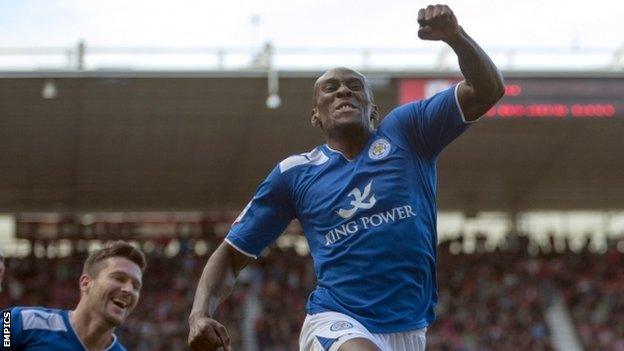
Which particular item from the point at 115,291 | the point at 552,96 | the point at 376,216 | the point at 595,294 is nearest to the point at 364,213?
the point at 376,216

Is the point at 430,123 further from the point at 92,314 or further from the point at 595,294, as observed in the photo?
the point at 595,294

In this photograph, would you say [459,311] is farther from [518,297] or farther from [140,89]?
[140,89]

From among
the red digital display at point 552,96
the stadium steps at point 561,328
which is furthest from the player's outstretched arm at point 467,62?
the stadium steps at point 561,328

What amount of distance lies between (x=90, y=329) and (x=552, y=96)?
18.5 m

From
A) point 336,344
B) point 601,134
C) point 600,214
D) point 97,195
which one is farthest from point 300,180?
point 600,214

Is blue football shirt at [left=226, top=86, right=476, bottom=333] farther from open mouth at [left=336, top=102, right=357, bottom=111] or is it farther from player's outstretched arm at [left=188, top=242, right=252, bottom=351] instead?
open mouth at [left=336, top=102, right=357, bottom=111]

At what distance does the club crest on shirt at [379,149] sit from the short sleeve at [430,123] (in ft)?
0.22

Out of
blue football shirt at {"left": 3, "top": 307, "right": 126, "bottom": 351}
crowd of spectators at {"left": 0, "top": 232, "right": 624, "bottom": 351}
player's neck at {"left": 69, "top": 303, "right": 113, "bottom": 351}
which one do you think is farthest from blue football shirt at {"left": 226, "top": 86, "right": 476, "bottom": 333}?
crowd of spectators at {"left": 0, "top": 232, "right": 624, "bottom": 351}

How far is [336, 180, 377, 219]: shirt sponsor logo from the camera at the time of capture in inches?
184

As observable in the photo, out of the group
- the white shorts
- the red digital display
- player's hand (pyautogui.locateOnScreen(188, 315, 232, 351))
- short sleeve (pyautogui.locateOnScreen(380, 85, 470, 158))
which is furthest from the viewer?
the red digital display

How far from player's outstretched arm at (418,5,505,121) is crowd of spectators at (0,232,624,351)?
17212mm

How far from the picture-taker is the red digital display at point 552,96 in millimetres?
22078

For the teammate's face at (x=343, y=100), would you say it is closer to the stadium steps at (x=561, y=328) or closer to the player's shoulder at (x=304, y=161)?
the player's shoulder at (x=304, y=161)

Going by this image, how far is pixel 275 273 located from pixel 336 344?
1994cm
